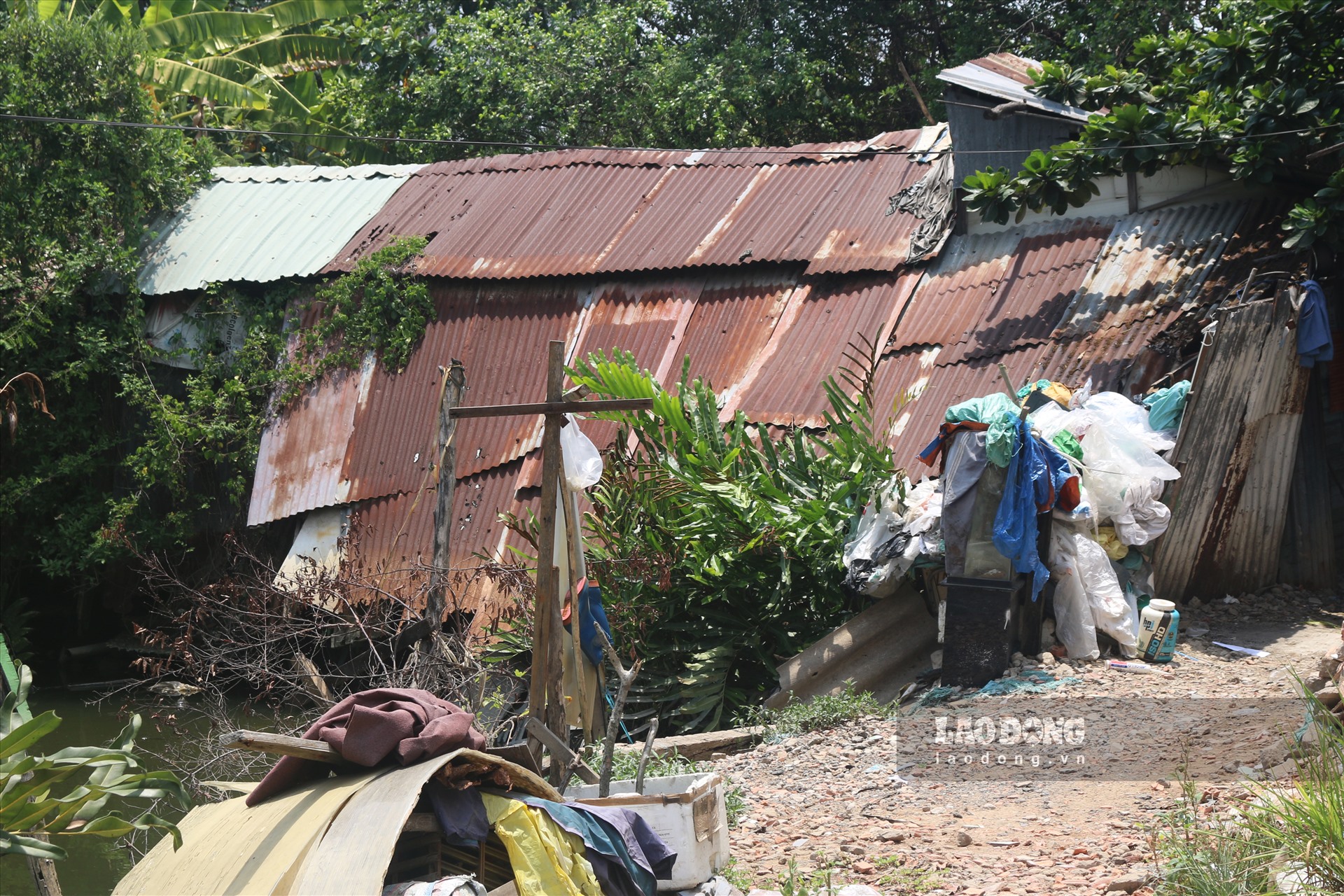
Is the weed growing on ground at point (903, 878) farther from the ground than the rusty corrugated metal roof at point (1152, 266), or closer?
closer

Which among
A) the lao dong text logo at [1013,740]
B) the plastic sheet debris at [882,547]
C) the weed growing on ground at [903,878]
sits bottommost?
the weed growing on ground at [903,878]

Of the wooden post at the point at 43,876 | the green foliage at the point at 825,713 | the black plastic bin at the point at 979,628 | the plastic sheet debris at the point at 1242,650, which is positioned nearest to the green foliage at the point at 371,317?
the green foliage at the point at 825,713

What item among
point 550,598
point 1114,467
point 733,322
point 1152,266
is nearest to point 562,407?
point 550,598

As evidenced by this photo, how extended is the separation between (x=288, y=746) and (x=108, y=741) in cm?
765

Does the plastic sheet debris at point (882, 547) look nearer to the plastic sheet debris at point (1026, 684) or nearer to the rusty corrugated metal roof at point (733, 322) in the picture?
the plastic sheet debris at point (1026, 684)

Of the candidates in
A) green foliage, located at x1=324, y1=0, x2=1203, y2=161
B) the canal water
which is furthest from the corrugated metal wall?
green foliage, located at x1=324, y1=0, x2=1203, y2=161

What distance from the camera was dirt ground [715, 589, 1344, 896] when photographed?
17.0 feet

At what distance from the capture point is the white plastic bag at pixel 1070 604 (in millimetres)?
7336

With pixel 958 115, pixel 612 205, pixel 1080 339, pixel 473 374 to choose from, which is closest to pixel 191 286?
pixel 473 374

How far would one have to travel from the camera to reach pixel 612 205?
1171cm

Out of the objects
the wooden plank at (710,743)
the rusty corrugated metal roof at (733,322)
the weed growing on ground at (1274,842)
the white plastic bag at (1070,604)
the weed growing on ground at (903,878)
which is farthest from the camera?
the rusty corrugated metal roof at (733,322)

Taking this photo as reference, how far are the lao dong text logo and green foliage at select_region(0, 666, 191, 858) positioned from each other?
4.00 m

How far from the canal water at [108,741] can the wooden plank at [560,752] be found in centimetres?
231

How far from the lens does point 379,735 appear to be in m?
4.46
